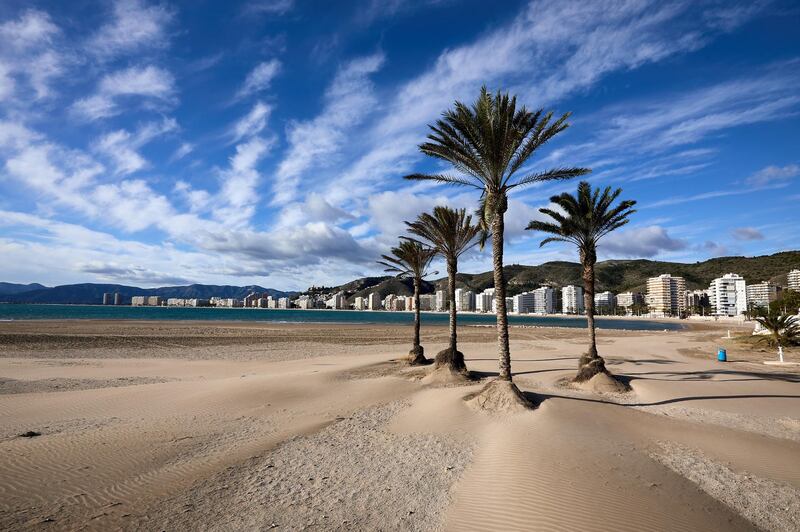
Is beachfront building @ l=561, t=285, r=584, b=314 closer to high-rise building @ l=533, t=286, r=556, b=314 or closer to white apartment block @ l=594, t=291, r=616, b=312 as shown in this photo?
high-rise building @ l=533, t=286, r=556, b=314

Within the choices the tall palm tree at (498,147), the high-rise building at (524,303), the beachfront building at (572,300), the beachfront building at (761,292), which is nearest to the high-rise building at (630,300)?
the beachfront building at (572,300)

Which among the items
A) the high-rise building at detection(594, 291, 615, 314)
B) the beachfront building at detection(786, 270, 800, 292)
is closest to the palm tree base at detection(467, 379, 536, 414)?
the beachfront building at detection(786, 270, 800, 292)

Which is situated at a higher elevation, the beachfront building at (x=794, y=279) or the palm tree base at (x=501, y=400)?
the beachfront building at (x=794, y=279)

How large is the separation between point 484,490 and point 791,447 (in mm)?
7656

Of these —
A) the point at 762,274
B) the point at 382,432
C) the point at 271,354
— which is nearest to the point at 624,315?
the point at 762,274

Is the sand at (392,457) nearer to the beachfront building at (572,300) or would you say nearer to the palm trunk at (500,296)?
the palm trunk at (500,296)

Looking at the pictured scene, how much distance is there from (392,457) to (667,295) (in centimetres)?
18856

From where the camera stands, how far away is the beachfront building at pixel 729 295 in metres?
128

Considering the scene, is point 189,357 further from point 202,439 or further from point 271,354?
point 202,439

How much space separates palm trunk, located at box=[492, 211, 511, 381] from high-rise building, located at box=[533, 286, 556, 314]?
185 m

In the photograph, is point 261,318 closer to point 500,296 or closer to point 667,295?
point 500,296

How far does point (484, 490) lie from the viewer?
19.5ft

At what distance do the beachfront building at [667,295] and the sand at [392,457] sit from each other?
172 m

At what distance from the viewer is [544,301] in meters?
186
